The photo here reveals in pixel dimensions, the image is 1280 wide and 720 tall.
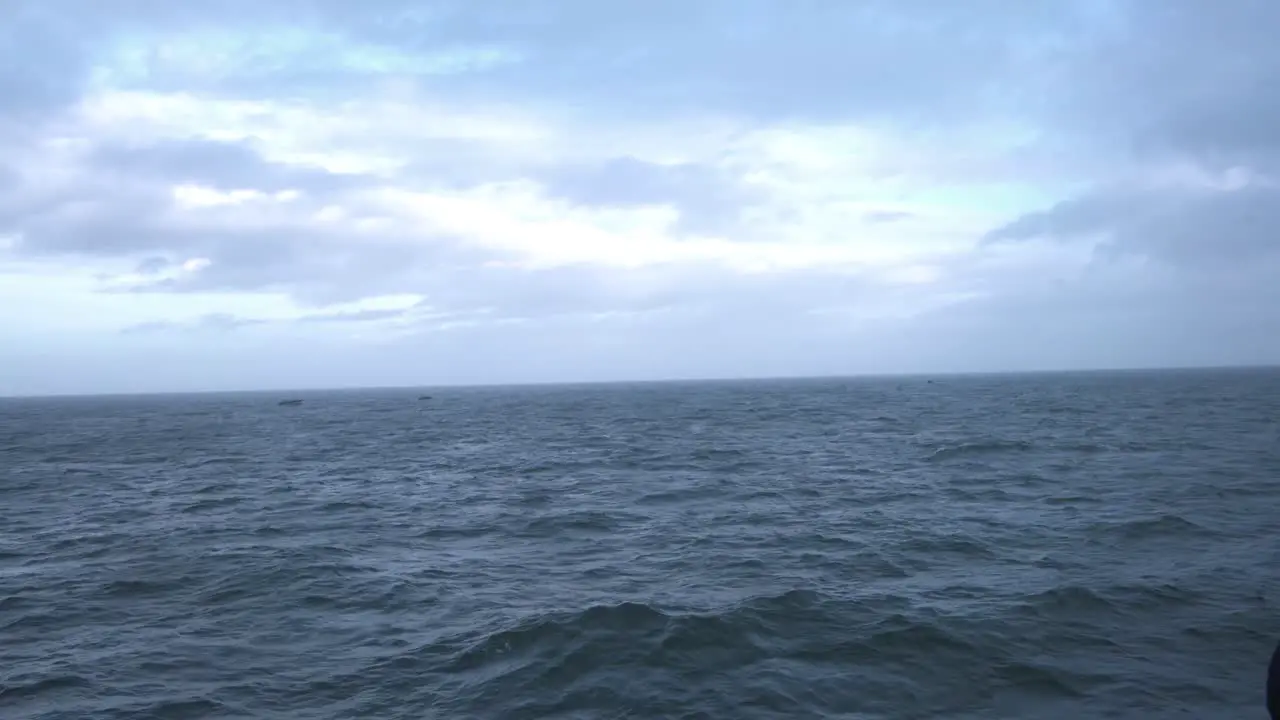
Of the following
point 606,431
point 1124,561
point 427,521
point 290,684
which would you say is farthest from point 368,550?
point 606,431

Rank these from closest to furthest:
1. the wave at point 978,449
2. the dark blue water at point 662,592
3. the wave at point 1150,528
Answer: the dark blue water at point 662,592 → the wave at point 1150,528 → the wave at point 978,449

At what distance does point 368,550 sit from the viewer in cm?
Result: 2180

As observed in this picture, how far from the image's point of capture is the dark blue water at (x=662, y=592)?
1198 centimetres

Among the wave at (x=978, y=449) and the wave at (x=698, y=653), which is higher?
the wave at (x=978, y=449)

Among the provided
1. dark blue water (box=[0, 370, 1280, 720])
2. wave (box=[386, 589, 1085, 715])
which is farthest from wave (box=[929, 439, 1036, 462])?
wave (box=[386, 589, 1085, 715])

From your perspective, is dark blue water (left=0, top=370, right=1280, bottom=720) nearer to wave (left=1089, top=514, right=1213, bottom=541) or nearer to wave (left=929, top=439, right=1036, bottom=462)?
wave (left=1089, top=514, right=1213, bottom=541)

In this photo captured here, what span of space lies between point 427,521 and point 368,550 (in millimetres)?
4323

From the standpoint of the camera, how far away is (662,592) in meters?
16.8

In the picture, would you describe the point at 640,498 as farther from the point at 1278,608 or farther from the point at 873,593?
the point at 1278,608

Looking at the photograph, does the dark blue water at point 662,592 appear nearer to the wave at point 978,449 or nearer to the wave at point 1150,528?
the wave at point 1150,528

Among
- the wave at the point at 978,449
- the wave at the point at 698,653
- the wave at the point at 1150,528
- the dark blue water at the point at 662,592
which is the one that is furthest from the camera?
the wave at the point at 978,449

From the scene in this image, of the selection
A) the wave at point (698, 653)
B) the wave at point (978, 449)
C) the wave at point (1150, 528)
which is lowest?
the wave at point (698, 653)

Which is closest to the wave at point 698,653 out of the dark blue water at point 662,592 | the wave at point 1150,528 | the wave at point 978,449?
the dark blue water at point 662,592

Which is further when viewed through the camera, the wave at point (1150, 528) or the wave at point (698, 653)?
the wave at point (1150, 528)
